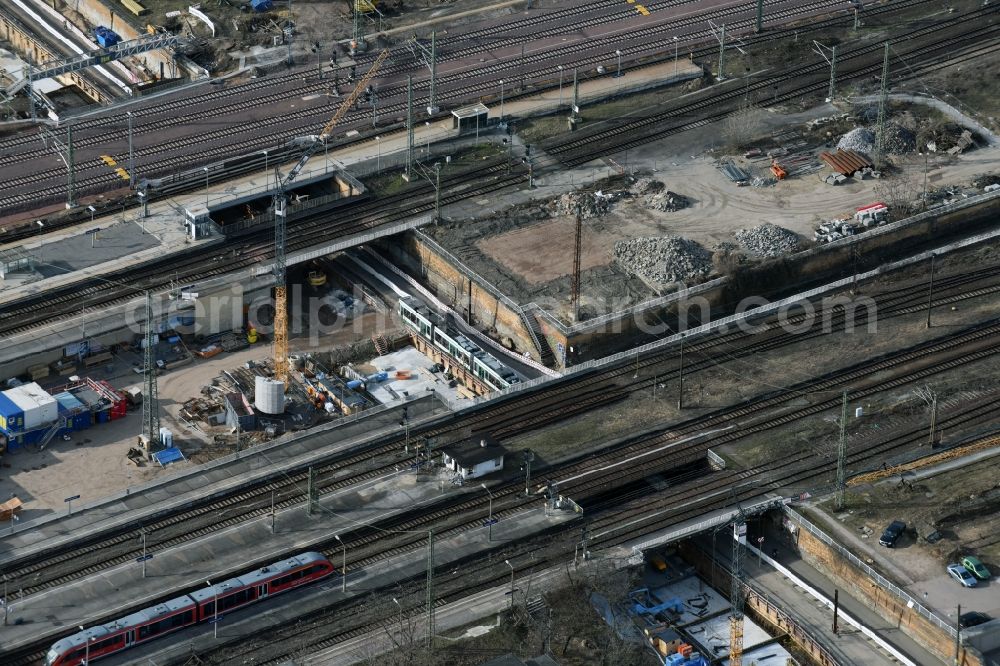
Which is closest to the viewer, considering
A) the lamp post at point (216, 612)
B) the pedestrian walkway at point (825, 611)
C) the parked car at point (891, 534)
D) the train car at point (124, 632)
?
the train car at point (124, 632)

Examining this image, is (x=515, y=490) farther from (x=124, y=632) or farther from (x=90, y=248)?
(x=90, y=248)

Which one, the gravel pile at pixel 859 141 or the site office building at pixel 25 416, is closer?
the site office building at pixel 25 416

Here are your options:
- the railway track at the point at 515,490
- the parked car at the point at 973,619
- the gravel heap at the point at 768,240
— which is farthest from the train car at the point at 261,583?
the gravel heap at the point at 768,240

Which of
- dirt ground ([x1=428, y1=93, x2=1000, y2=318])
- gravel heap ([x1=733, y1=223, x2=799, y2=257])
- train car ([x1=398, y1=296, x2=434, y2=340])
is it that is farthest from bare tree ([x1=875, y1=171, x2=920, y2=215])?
train car ([x1=398, y1=296, x2=434, y2=340])

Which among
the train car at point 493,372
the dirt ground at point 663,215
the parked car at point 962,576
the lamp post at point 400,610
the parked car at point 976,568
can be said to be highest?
the dirt ground at point 663,215

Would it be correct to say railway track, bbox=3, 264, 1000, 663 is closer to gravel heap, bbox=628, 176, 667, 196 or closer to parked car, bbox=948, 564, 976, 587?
parked car, bbox=948, 564, 976, 587

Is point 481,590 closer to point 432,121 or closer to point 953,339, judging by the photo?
point 953,339

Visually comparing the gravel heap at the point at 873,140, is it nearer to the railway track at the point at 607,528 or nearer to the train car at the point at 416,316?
the railway track at the point at 607,528
